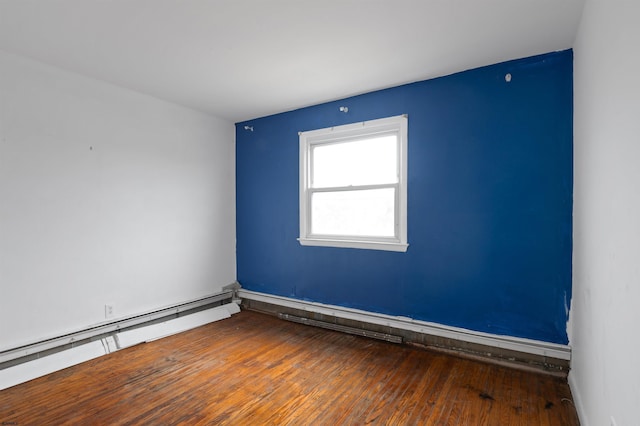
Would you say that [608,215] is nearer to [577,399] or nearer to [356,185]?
[577,399]

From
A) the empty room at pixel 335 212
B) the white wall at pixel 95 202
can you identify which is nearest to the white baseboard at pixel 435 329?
the empty room at pixel 335 212

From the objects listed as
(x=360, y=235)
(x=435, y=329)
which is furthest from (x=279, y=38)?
(x=435, y=329)

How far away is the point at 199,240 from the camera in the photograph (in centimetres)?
416

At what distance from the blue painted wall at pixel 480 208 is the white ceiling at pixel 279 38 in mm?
259

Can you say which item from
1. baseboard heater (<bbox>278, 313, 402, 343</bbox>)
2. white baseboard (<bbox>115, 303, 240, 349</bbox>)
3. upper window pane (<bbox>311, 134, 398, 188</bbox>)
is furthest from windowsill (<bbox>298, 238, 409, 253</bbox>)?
white baseboard (<bbox>115, 303, 240, 349</bbox>)

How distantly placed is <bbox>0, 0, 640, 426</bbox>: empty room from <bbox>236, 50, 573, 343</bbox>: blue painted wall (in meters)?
0.02

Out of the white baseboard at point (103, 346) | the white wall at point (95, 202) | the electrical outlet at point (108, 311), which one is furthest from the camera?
the electrical outlet at point (108, 311)

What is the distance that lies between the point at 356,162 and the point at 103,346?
313 cm

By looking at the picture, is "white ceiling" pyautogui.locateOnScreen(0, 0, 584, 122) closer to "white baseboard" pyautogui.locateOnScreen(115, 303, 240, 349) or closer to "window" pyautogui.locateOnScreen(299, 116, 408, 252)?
"window" pyautogui.locateOnScreen(299, 116, 408, 252)

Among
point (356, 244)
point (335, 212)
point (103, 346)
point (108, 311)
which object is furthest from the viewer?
point (335, 212)

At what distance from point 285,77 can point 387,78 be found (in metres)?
0.98

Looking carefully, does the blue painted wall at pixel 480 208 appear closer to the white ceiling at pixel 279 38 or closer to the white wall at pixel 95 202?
the white ceiling at pixel 279 38

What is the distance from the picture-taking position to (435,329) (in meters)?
3.09

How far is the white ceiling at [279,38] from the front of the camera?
205 cm
